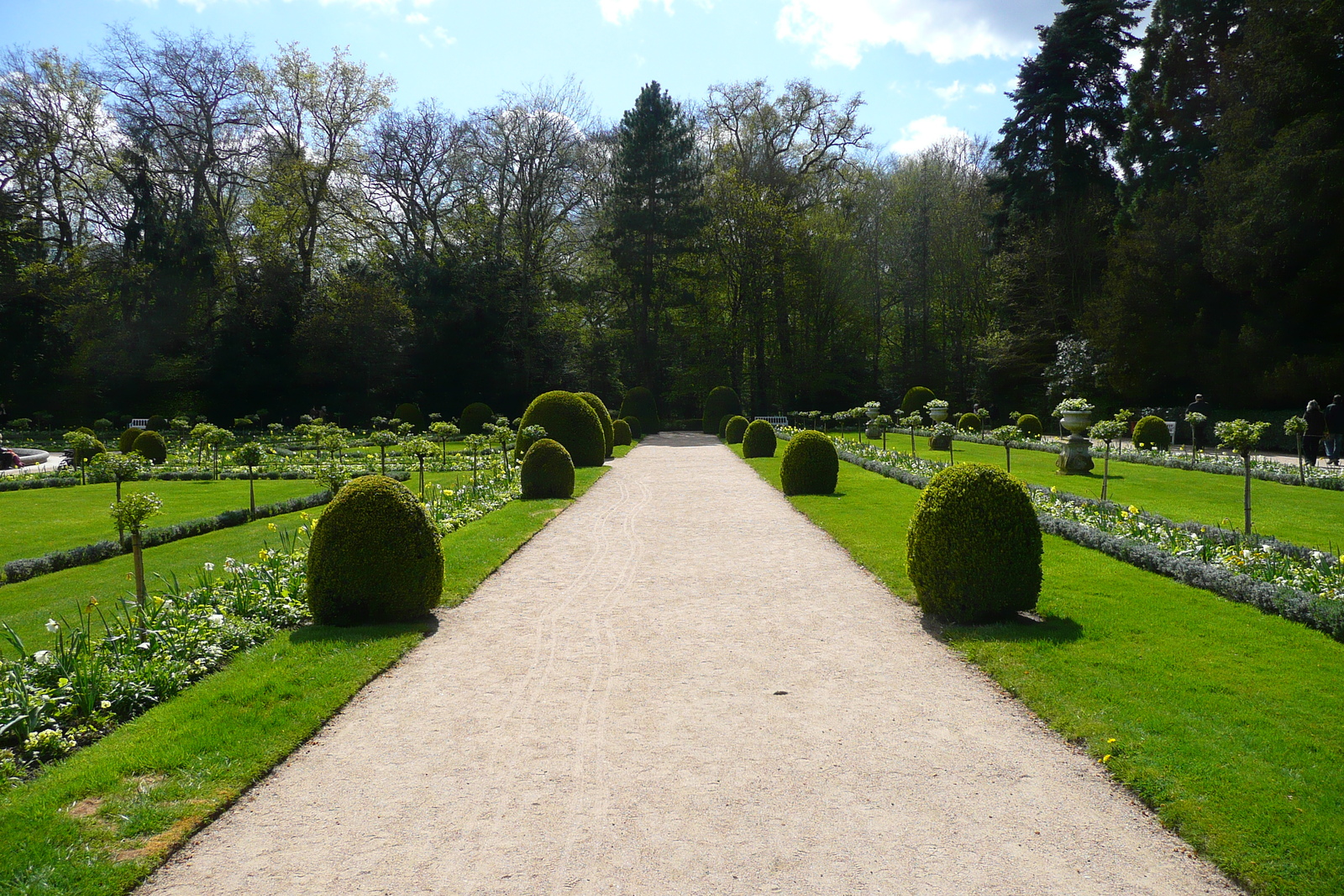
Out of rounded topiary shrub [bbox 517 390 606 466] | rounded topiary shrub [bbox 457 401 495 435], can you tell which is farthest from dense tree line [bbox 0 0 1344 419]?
rounded topiary shrub [bbox 517 390 606 466]

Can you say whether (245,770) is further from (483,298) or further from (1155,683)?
(483,298)

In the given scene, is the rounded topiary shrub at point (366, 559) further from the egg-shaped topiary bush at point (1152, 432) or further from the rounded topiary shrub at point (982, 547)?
the egg-shaped topiary bush at point (1152, 432)

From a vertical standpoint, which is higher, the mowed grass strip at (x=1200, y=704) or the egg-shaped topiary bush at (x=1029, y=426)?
the egg-shaped topiary bush at (x=1029, y=426)

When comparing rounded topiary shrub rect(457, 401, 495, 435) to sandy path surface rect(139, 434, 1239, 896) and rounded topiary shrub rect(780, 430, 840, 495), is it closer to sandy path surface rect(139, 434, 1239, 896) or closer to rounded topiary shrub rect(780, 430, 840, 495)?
rounded topiary shrub rect(780, 430, 840, 495)

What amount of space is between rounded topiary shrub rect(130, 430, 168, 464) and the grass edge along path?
18.7 metres

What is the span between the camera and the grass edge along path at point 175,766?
310cm

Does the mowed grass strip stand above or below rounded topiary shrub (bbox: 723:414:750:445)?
below

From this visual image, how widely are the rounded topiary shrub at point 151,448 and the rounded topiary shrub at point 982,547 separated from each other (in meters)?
21.9

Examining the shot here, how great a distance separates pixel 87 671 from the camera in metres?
4.81

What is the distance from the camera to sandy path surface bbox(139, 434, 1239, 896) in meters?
3.02

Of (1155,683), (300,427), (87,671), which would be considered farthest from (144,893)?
(300,427)

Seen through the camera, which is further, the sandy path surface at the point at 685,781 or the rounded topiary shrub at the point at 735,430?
the rounded topiary shrub at the point at 735,430

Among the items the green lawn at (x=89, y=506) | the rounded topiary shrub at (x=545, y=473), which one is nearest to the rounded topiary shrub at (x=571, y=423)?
the rounded topiary shrub at (x=545, y=473)

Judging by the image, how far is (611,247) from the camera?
39469 millimetres
